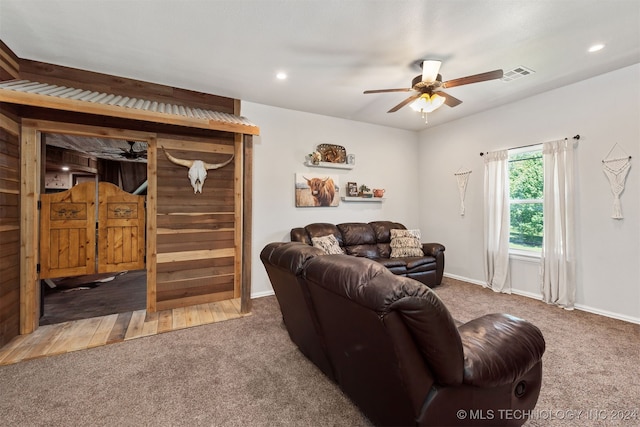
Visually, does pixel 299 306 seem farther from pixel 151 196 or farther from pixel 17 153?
pixel 17 153

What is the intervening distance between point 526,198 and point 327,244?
3.00 meters

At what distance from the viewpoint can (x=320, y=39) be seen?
251 centimetres

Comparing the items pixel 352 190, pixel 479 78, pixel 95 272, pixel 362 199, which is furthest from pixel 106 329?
pixel 479 78

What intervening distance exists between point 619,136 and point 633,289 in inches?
67.5

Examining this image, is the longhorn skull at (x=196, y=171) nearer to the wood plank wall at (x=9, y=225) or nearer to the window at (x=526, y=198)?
the wood plank wall at (x=9, y=225)

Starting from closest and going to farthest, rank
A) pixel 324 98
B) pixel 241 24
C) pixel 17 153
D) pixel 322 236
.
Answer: pixel 241 24
pixel 17 153
pixel 324 98
pixel 322 236

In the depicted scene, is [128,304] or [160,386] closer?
[160,386]

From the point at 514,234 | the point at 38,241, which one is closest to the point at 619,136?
the point at 514,234

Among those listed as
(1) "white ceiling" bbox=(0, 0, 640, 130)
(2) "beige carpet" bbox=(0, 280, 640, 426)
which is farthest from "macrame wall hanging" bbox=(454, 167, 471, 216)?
(2) "beige carpet" bbox=(0, 280, 640, 426)

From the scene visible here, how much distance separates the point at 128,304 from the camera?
11.9 ft

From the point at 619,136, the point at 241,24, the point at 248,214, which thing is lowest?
the point at 248,214

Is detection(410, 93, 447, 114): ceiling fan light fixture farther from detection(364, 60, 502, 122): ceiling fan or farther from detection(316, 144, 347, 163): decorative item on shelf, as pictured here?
detection(316, 144, 347, 163): decorative item on shelf

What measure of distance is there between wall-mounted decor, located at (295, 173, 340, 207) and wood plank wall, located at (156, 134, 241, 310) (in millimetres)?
1041

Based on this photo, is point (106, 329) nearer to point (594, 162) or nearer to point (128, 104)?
point (128, 104)
